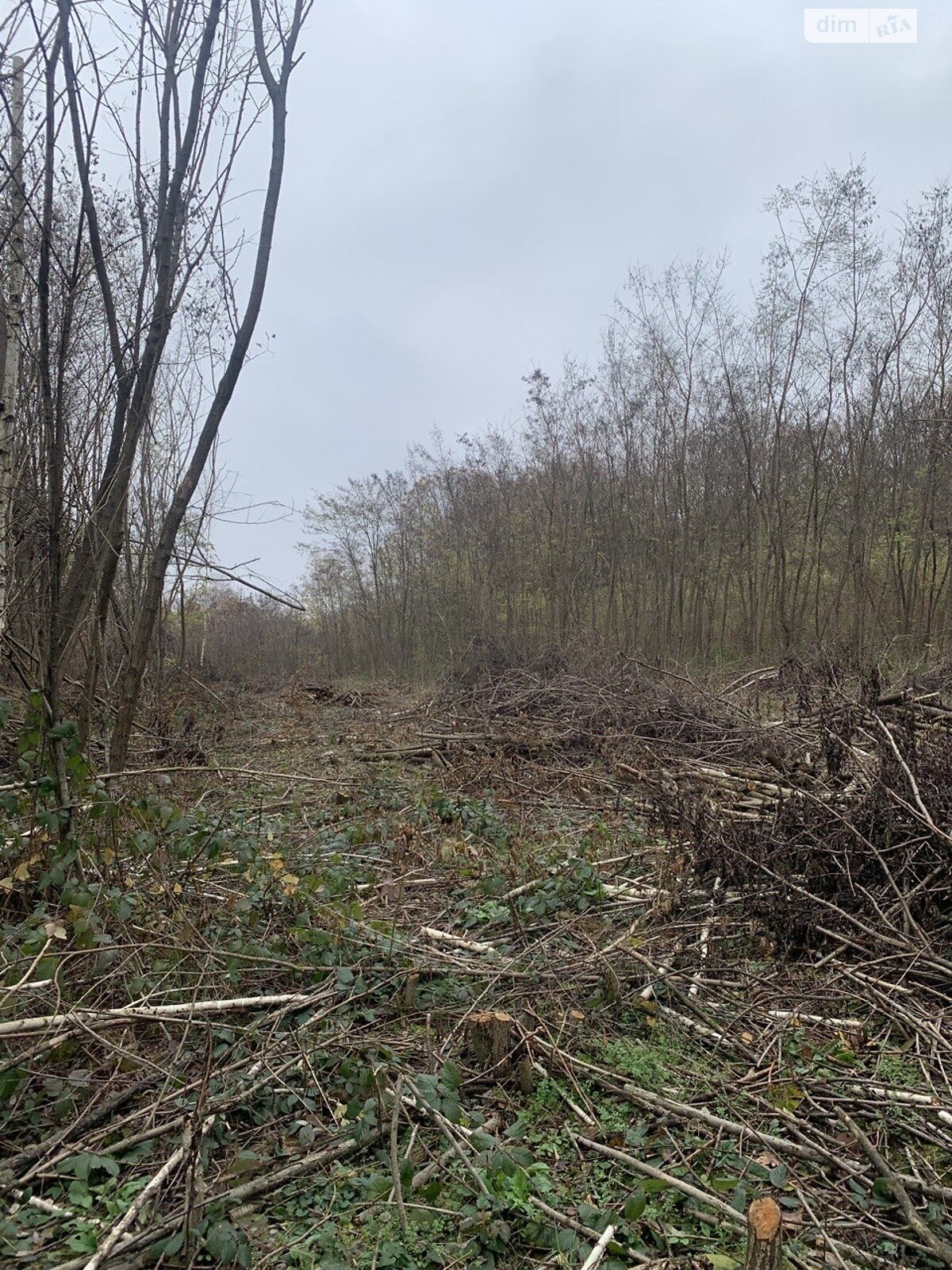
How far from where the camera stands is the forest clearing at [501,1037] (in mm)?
1650

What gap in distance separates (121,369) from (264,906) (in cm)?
273

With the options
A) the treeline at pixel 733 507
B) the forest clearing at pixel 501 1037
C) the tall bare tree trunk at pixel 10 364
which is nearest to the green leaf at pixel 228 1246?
the forest clearing at pixel 501 1037

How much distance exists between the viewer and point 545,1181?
69.7 inches

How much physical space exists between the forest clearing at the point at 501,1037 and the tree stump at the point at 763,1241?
398 millimetres

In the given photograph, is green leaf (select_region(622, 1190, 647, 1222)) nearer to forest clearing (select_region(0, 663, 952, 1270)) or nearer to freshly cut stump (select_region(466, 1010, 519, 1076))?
forest clearing (select_region(0, 663, 952, 1270))

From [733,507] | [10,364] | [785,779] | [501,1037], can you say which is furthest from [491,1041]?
[733,507]

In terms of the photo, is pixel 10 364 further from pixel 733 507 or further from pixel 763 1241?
pixel 733 507

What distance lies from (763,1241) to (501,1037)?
3.77 feet

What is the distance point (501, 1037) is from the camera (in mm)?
2262

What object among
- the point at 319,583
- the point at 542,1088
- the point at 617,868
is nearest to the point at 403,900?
the point at 617,868

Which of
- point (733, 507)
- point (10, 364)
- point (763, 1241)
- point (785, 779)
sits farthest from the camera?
point (733, 507)

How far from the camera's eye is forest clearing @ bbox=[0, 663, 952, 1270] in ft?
5.41

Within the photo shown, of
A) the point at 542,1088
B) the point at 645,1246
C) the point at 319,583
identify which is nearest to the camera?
the point at 645,1246

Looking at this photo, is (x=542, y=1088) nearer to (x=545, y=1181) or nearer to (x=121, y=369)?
(x=545, y=1181)
